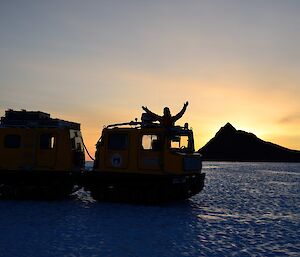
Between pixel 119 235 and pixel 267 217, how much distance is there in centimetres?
Answer: 654

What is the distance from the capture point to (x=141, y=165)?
15.6m

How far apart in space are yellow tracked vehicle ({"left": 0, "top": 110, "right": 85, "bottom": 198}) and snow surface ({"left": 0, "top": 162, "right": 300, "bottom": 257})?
880 millimetres

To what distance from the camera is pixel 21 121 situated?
17266 mm

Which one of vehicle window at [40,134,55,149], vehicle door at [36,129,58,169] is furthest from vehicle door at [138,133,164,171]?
vehicle window at [40,134,55,149]

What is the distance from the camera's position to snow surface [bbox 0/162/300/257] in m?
8.95

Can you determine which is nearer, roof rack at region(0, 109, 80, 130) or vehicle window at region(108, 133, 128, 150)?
vehicle window at region(108, 133, 128, 150)

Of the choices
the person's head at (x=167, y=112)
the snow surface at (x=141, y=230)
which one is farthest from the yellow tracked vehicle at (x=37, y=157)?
the person's head at (x=167, y=112)

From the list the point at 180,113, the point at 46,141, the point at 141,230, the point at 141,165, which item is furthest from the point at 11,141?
the point at 141,230

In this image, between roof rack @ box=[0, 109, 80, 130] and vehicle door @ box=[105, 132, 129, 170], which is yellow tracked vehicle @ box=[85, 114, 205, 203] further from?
roof rack @ box=[0, 109, 80, 130]

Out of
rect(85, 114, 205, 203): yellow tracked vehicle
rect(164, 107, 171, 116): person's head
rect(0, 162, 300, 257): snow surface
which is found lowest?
rect(0, 162, 300, 257): snow surface

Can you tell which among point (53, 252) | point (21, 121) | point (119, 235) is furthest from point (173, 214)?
point (21, 121)

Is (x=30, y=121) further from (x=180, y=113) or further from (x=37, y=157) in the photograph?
(x=180, y=113)

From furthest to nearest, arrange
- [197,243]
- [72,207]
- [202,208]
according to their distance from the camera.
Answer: [202,208] < [72,207] < [197,243]

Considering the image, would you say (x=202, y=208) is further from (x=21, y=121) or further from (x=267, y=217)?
(x=21, y=121)
